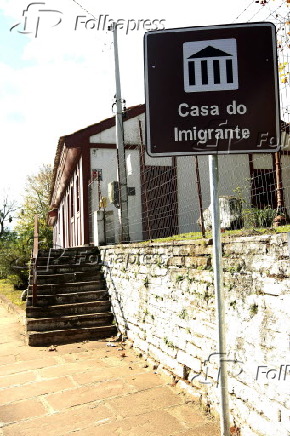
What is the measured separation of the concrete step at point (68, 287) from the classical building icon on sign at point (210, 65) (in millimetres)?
6435

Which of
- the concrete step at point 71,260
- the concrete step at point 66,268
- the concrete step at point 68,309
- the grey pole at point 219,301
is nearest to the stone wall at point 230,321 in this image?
the grey pole at point 219,301

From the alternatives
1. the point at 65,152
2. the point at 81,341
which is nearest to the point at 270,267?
the point at 81,341

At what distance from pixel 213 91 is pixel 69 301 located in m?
6.37

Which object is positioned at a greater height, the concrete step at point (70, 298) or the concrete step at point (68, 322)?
the concrete step at point (70, 298)

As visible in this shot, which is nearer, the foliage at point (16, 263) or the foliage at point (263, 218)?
the foliage at point (263, 218)

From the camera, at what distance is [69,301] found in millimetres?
7871

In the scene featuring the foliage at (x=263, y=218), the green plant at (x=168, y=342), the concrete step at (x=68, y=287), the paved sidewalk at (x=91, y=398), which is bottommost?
the paved sidewalk at (x=91, y=398)

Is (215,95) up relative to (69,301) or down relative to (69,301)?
up

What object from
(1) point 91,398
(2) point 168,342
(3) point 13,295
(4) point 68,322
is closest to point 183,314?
(2) point 168,342

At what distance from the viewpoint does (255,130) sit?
92.7 inches

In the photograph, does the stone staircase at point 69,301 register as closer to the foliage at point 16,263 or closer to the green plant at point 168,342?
the green plant at point 168,342

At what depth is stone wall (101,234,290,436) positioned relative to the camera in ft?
9.66

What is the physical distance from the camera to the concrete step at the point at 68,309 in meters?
7.41

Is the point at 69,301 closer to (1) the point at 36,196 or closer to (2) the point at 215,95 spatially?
(2) the point at 215,95
